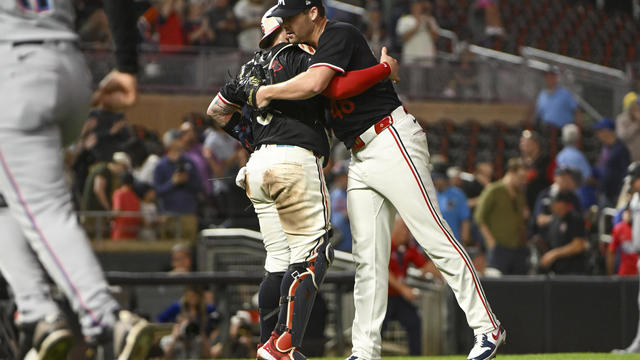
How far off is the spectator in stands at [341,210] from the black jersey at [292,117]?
20.3 feet

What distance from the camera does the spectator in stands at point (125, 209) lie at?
39.8 ft

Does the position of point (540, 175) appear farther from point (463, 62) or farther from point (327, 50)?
point (327, 50)

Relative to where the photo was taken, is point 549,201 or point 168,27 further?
point 168,27

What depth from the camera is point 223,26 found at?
18.8 metres

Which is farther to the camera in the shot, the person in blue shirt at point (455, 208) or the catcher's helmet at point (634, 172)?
the person in blue shirt at point (455, 208)

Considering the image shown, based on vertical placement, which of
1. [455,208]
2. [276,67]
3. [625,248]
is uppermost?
[276,67]

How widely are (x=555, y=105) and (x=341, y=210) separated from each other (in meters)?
7.10

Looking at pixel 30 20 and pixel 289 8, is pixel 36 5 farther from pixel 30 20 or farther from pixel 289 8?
pixel 289 8

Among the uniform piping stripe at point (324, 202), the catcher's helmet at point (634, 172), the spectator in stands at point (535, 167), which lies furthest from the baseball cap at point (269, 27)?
the spectator in stands at point (535, 167)

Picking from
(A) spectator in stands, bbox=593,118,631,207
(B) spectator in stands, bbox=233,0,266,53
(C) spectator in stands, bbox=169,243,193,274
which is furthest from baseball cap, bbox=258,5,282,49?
(B) spectator in stands, bbox=233,0,266,53

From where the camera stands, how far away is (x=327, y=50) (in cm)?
527

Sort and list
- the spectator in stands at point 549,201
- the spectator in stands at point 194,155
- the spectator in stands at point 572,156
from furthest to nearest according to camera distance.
Answer: the spectator in stands at point 572,156 → the spectator in stands at point 194,155 → the spectator in stands at point 549,201

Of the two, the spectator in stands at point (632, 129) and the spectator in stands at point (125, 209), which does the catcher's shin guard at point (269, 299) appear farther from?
the spectator in stands at point (632, 129)

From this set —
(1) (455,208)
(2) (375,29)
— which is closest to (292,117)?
(1) (455,208)
